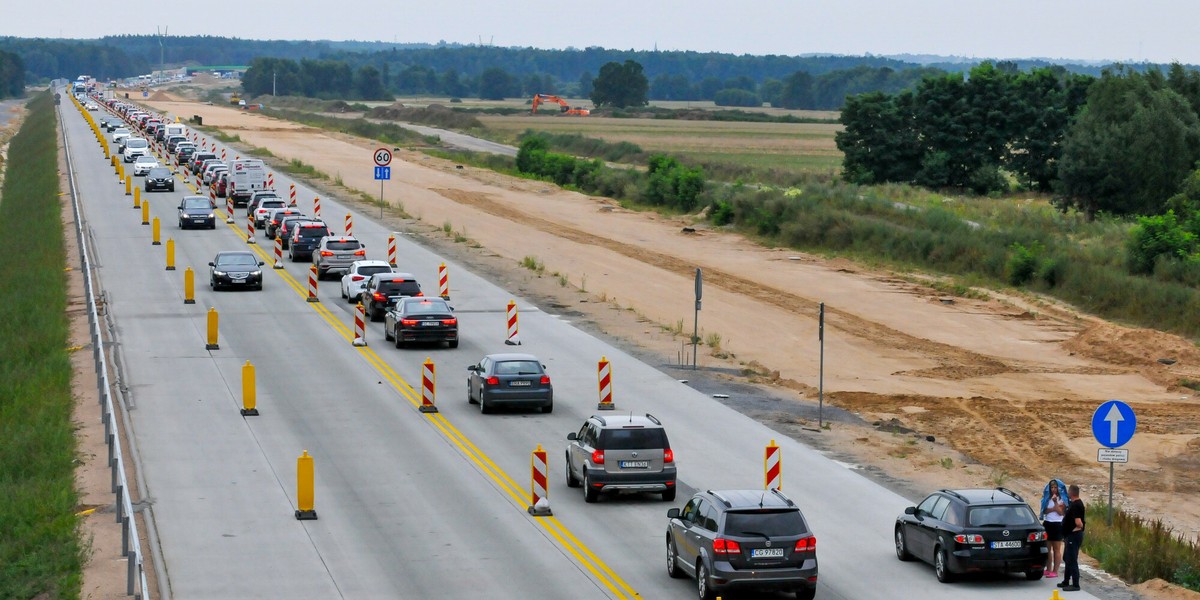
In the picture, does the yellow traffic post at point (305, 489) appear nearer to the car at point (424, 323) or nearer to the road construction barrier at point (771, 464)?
the road construction barrier at point (771, 464)

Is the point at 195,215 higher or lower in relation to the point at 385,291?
lower

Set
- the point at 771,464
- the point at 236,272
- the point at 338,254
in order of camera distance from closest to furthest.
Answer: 1. the point at 771,464
2. the point at 236,272
3. the point at 338,254

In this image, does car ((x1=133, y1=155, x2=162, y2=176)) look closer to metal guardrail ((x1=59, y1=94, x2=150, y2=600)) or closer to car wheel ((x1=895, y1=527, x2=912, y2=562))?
metal guardrail ((x1=59, y1=94, x2=150, y2=600))

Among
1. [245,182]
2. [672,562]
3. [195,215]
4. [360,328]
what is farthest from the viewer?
[245,182]

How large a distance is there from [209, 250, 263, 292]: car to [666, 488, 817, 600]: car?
3207cm

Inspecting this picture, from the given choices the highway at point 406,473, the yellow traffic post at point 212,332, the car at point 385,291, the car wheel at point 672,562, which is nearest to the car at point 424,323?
the highway at point 406,473

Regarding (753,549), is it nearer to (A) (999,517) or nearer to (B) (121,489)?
(A) (999,517)

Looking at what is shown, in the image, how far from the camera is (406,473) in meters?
26.5

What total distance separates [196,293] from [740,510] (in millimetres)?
33260

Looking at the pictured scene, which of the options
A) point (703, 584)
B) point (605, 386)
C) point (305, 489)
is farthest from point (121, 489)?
point (605, 386)

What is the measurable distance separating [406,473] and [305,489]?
343 centimetres

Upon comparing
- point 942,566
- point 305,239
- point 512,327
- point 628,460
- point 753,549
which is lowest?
point 512,327

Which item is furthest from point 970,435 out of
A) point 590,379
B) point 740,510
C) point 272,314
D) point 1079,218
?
point 1079,218

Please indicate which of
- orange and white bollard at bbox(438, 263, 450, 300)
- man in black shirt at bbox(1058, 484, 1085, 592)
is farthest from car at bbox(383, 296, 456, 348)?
man in black shirt at bbox(1058, 484, 1085, 592)
